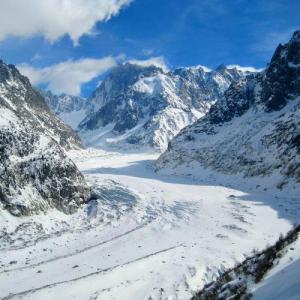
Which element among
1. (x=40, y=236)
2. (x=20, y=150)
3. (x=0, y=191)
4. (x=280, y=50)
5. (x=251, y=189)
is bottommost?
(x=251, y=189)

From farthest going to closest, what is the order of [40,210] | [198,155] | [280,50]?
[280,50] → [198,155] → [40,210]

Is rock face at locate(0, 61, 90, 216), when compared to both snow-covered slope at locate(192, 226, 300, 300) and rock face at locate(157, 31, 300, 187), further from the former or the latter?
snow-covered slope at locate(192, 226, 300, 300)

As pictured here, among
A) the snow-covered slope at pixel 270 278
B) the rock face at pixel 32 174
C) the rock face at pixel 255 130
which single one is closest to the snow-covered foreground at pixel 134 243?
the rock face at pixel 32 174

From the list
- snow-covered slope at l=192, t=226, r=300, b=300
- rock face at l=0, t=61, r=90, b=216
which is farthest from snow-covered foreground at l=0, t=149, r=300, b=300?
snow-covered slope at l=192, t=226, r=300, b=300

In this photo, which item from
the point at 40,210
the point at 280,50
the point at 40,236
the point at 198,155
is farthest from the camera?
the point at 280,50

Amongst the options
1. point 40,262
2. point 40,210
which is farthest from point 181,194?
point 40,262

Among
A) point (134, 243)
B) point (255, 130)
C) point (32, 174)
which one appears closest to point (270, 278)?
point (134, 243)

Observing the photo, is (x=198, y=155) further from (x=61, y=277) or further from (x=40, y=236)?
(x=61, y=277)
